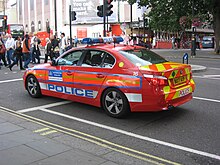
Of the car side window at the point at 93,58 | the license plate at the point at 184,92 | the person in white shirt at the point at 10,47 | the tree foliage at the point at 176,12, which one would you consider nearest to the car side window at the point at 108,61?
the car side window at the point at 93,58

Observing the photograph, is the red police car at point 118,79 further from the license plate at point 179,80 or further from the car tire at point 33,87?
the car tire at point 33,87

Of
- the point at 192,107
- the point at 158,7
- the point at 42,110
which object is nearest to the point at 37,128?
the point at 42,110

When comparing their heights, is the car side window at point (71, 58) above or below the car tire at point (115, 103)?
above

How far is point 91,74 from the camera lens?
266 inches

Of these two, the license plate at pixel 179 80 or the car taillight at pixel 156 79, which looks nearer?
the car taillight at pixel 156 79

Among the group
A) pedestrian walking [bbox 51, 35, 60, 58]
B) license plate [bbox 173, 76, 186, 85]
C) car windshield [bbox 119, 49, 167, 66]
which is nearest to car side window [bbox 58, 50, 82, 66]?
car windshield [bbox 119, 49, 167, 66]

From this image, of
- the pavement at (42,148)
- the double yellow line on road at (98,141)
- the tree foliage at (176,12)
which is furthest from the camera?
the tree foliage at (176,12)

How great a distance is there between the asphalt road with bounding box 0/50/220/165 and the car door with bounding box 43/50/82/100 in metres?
0.37

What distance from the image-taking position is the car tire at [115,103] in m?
6.20

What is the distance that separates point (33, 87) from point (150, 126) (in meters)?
3.74

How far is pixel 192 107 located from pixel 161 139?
2.36 m

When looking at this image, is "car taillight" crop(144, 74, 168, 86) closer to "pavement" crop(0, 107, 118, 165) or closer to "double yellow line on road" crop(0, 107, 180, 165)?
"double yellow line on road" crop(0, 107, 180, 165)

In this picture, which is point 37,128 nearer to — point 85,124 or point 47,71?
point 85,124

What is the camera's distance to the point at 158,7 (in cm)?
2708
